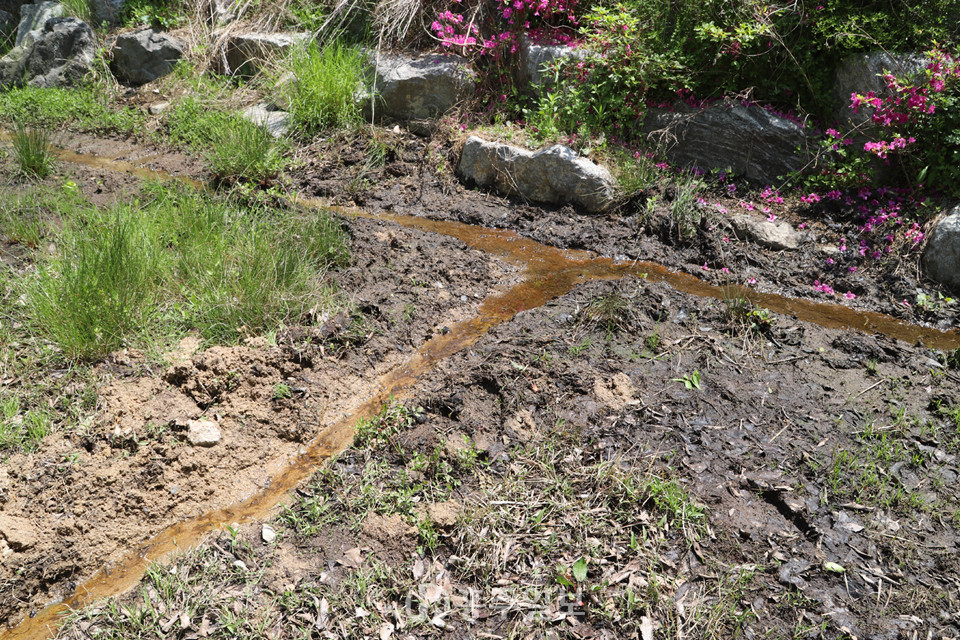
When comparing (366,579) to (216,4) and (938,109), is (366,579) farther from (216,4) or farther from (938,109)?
(216,4)

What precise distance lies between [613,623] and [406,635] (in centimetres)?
86

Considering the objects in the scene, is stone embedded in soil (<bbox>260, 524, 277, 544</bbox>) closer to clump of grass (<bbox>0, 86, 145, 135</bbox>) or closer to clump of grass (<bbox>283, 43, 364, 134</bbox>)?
clump of grass (<bbox>283, 43, 364, 134</bbox>)

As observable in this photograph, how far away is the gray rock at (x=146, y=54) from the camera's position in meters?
8.42

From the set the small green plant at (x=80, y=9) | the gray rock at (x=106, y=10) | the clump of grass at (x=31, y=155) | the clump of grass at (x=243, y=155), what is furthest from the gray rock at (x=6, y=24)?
the clump of grass at (x=243, y=155)

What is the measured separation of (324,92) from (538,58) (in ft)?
7.56

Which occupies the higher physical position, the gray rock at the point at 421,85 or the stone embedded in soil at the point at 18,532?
the gray rock at the point at 421,85

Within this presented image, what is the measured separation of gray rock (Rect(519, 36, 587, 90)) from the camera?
6.42 m

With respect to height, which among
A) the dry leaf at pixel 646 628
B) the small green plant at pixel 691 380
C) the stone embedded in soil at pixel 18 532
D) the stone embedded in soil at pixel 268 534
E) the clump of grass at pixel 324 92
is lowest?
the stone embedded in soil at pixel 268 534

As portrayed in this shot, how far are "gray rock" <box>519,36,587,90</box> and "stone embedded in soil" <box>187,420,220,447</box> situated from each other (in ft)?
14.9

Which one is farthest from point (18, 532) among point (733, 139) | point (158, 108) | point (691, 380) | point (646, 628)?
point (158, 108)

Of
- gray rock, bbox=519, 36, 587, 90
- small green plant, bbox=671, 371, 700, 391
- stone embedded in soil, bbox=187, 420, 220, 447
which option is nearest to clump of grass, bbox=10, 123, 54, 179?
stone embedded in soil, bbox=187, 420, 220, 447

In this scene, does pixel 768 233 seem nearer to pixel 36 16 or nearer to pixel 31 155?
pixel 31 155

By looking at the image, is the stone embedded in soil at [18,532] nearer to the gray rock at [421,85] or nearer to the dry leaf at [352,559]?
the dry leaf at [352,559]

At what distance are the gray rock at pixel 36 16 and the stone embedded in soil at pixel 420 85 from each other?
18.1 feet
